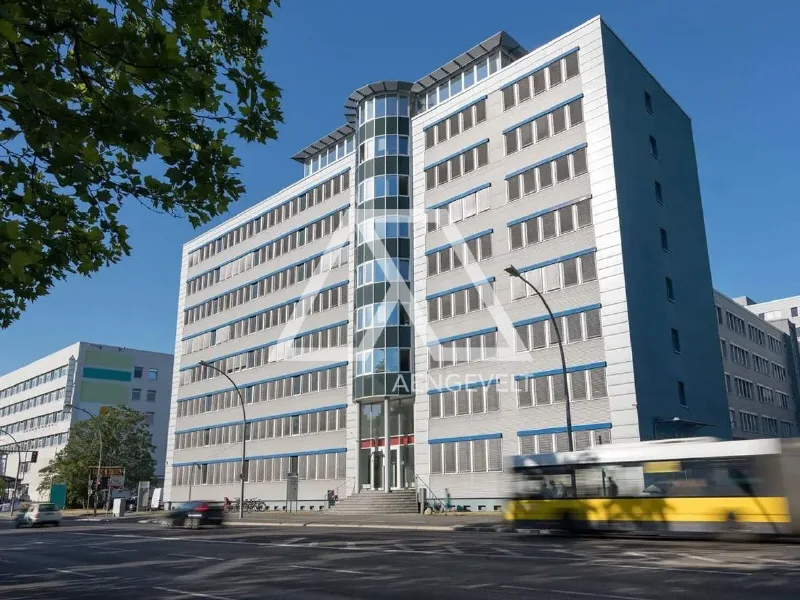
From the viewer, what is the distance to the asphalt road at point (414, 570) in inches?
408

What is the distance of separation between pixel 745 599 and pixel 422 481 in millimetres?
31356

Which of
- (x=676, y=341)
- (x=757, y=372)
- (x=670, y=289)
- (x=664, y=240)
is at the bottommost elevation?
(x=676, y=341)

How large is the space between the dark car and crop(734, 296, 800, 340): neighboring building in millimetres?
85972

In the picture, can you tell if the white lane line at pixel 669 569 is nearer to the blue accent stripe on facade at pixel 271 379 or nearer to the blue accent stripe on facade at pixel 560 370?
the blue accent stripe on facade at pixel 560 370

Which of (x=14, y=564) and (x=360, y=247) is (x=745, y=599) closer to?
(x=14, y=564)

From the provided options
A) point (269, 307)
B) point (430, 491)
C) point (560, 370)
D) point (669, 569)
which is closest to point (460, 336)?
point (560, 370)

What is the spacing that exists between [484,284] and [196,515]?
1917 cm

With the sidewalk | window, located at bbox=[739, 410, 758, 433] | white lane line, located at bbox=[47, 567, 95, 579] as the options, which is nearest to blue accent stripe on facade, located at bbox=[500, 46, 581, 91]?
the sidewalk

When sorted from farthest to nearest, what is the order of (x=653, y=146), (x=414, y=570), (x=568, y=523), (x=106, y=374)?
(x=106, y=374) < (x=653, y=146) < (x=568, y=523) < (x=414, y=570)

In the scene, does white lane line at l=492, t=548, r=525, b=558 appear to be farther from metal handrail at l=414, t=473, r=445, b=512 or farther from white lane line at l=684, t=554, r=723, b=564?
metal handrail at l=414, t=473, r=445, b=512

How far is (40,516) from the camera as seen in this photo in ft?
129

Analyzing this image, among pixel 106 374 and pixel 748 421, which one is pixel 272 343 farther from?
pixel 106 374

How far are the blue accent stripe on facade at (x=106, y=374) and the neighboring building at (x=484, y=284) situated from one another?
3937 cm

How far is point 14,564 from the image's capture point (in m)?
17.3
